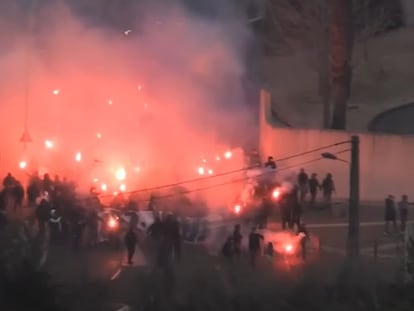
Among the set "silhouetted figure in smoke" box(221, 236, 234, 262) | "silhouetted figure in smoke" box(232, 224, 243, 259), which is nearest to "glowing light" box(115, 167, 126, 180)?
"silhouetted figure in smoke" box(232, 224, 243, 259)

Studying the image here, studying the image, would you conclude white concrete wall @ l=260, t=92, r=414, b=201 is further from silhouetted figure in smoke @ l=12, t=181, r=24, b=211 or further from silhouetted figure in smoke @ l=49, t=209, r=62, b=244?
silhouetted figure in smoke @ l=49, t=209, r=62, b=244

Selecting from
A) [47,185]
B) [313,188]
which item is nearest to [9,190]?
[47,185]

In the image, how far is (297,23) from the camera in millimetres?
40312

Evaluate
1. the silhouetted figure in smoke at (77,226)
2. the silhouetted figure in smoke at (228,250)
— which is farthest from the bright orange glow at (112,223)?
the silhouetted figure in smoke at (228,250)

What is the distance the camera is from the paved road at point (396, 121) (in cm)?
3478

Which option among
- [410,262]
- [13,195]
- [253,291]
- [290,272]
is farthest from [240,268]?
[13,195]

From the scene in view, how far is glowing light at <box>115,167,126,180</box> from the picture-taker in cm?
2612

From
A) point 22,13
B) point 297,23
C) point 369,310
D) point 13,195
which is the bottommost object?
point 369,310

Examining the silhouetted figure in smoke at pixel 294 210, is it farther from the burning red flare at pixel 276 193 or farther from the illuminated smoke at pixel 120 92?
the illuminated smoke at pixel 120 92

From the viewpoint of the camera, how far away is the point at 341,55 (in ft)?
101

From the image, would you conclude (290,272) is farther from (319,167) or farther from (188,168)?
(319,167)

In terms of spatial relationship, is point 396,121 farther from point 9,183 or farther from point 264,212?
point 9,183

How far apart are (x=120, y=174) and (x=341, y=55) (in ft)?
26.1

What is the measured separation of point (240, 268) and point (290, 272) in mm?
1497
